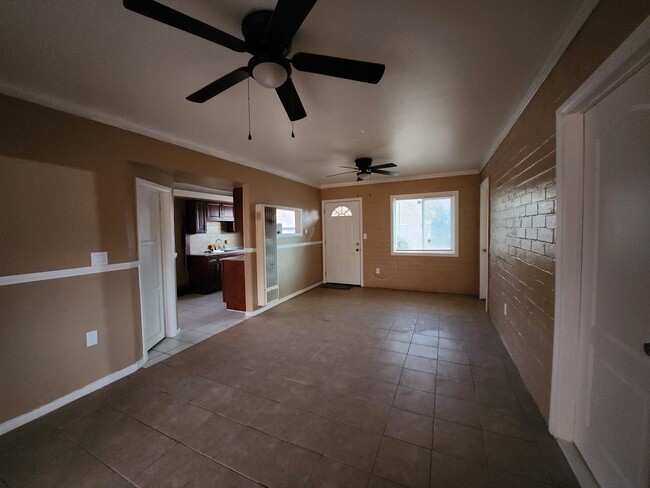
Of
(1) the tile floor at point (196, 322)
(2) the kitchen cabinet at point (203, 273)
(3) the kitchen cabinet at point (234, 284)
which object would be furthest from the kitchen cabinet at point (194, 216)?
(3) the kitchen cabinet at point (234, 284)

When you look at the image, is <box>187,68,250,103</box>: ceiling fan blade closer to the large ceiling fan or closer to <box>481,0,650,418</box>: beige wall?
the large ceiling fan

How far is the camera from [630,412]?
1.06m

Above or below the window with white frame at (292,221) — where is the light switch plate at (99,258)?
below

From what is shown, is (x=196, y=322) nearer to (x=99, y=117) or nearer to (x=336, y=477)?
(x=99, y=117)

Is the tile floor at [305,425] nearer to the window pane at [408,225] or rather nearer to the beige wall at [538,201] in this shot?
the beige wall at [538,201]

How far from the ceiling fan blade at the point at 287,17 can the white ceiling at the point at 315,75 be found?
0.70 ft

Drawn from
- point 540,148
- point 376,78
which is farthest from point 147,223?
point 540,148

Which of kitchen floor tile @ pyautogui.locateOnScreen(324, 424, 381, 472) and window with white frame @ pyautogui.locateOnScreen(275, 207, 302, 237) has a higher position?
window with white frame @ pyautogui.locateOnScreen(275, 207, 302, 237)

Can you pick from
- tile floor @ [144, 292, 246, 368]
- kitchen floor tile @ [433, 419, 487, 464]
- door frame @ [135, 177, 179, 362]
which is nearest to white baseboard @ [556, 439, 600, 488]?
kitchen floor tile @ [433, 419, 487, 464]

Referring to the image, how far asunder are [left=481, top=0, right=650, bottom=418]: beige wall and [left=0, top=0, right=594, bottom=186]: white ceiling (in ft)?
0.53

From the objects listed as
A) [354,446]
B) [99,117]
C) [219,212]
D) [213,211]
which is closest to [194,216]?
[213,211]

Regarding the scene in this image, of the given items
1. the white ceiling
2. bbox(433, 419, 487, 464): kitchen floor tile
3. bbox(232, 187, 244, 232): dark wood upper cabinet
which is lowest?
bbox(433, 419, 487, 464): kitchen floor tile

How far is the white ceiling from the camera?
1240 mm

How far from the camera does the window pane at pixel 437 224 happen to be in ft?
16.7
